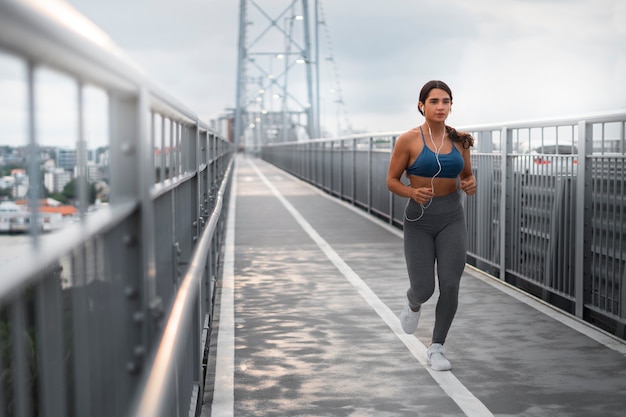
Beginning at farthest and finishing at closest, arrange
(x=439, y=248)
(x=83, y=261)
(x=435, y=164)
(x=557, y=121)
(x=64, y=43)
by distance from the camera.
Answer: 1. (x=557, y=121)
2. (x=439, y=248)
3. (x=435, y=164)
4. (x=83, y=261)
5. (x=64, y=43)

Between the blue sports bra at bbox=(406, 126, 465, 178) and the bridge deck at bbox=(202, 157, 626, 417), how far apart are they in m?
1.35

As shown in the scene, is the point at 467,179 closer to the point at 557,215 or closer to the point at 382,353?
the point at 382,353

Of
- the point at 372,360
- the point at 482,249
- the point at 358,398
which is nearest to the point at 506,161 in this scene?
the point at 482,249

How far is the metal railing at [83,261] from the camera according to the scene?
58.6 inches

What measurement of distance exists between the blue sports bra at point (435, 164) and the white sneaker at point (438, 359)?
3.92ft

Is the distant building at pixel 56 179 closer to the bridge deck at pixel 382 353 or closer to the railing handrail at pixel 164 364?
the railing handrail at pixel 164 364

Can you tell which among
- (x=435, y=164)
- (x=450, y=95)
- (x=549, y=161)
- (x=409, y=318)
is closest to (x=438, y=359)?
(x=409, y=318)

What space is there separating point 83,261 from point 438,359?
16.1 feet

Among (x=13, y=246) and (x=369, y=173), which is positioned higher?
(x=13, y=246)

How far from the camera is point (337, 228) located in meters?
17.9

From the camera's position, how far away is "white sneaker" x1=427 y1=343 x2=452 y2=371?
6.75m

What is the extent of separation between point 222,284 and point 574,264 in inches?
157

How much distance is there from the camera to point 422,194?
6316 millimetres

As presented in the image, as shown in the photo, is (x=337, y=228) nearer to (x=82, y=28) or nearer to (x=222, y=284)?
(x=222, y=284)
